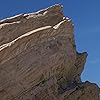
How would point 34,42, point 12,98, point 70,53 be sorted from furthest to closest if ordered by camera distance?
1. point 70,53
2. point 34,42
3. point 12,98

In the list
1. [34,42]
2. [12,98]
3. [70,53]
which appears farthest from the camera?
[70,53]

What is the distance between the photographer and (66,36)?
61906 mm

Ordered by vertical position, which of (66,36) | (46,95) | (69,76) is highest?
(66,36)

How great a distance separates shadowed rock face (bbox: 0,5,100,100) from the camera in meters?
54.6

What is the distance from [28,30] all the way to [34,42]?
307cm

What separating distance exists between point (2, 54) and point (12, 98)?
6199 millimetres

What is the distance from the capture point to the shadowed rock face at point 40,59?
5456cm

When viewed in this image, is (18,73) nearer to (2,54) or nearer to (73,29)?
(2,54)

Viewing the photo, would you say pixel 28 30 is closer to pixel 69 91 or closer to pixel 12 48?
pixel 12 48

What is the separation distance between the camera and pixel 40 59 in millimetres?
56625

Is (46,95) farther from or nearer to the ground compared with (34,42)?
nearer to the ground

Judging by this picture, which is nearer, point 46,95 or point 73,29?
point 46,95

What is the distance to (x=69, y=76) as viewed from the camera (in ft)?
207

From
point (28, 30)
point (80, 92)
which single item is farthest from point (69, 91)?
point (28, 30)
